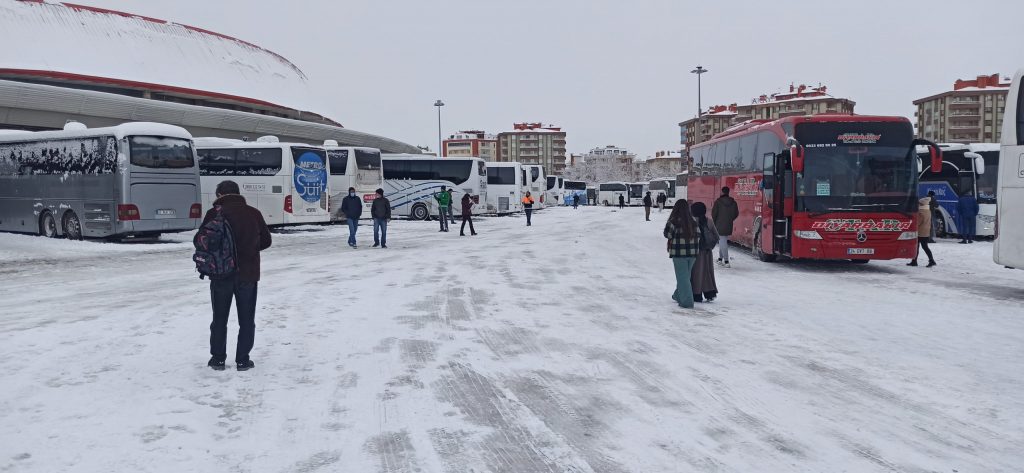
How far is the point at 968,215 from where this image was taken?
2116 cm

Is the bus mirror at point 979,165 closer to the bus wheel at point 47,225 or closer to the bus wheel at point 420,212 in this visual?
the bus wheel at point 420,212

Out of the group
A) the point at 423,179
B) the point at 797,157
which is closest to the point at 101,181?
the point at 797,157

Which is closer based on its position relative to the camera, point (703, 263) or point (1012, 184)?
point (703, 263)

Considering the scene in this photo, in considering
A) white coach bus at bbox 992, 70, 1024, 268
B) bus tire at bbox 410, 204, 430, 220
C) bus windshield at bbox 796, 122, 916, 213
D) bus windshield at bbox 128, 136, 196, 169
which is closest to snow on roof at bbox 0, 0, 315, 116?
bus tire at bbox 410, 204, 430, 220

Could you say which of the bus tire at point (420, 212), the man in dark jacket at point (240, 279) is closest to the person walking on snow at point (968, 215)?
the man in dark jacket at point (240, 279)

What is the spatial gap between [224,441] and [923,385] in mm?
5320

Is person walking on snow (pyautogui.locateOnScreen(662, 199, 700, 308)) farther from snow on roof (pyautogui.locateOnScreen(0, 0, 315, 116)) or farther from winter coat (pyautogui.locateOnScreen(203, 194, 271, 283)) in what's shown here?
snow on roof (pyautogui.locateOnScreen(0, 0, 315, 116))

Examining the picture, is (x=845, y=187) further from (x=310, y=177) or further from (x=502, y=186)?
(x=502, y=186)

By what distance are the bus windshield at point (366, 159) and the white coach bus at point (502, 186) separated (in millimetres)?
10173

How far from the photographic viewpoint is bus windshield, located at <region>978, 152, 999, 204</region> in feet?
71.6

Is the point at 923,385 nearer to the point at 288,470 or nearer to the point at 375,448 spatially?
the point at 375,448

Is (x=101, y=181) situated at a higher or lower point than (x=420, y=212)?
higher

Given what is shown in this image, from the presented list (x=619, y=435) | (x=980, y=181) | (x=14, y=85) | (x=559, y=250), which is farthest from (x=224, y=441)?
(x=14, y=85)

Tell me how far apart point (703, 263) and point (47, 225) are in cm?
1885
